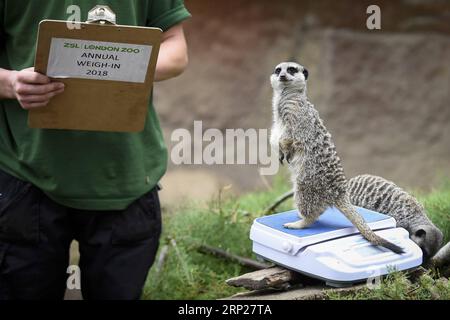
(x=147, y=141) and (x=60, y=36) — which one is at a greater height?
(x=60, y=36)

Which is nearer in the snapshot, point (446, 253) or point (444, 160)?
point (446, 253)

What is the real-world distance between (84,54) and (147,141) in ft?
1.16

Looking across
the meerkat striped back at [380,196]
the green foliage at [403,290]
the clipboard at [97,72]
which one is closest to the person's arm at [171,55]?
the clipboard at [97,72]

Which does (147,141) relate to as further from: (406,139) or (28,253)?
(406,139)

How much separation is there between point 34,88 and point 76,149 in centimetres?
23

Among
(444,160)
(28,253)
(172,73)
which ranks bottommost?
(28,253)

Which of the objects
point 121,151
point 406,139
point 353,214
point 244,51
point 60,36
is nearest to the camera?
point 60,36

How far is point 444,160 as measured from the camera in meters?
1.58

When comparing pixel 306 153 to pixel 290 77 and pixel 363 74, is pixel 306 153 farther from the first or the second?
pixel 363 74

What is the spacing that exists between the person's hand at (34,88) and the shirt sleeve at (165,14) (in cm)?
31

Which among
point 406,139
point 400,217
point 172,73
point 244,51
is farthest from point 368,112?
point 244,51

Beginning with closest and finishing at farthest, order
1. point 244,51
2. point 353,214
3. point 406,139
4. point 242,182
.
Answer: point 353,214 → point 406,139 → point 242,182 → point 244,51

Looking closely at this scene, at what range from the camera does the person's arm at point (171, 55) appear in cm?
141

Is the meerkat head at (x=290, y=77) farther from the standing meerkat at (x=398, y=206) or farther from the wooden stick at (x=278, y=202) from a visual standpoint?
the wooden stick at (x=278, y=202)
